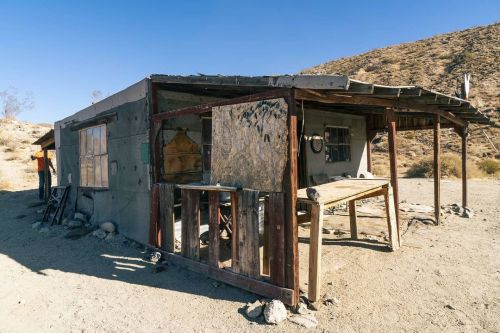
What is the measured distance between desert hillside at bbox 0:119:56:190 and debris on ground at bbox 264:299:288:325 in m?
18.2

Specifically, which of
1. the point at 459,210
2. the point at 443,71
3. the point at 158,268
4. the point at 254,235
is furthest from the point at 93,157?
the point at 443,71

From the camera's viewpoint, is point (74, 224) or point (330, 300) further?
point (74, 224)

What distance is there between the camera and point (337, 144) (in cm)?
1006

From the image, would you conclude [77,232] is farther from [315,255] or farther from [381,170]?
[381,170]

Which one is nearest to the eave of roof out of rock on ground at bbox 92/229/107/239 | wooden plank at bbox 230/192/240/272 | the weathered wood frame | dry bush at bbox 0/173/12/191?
the weathered wood frame

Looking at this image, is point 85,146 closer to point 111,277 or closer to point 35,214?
point 35,214

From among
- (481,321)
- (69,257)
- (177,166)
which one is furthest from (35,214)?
(481,321)

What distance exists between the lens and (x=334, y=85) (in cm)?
360

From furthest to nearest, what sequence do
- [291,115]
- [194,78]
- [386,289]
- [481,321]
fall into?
[194,78], [386,289], [291,115], [481,321]

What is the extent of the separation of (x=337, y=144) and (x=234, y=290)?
22.1 ft

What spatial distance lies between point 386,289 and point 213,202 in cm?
256

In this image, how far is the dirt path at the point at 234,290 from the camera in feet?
11.8

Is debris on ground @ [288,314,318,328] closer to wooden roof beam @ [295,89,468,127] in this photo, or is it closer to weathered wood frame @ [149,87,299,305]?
weathered wood frame @ [149,87,299,305]

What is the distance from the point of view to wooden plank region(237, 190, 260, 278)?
4.18 m
